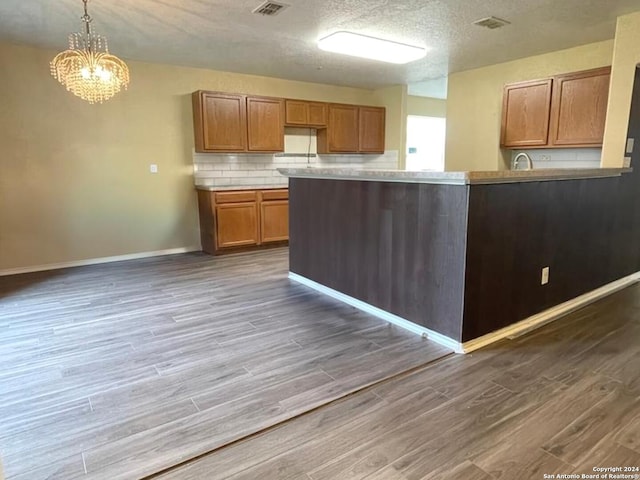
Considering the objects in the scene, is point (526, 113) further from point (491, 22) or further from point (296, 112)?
point (296, 112)

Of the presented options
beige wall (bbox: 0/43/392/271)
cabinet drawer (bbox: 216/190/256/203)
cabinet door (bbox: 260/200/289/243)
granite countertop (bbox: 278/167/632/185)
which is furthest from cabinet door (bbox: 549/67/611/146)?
beige wall (bbox: 0/43/392/271)

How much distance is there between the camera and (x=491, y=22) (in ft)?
11.9

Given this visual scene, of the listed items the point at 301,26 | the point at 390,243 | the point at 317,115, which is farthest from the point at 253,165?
the point at 390,243

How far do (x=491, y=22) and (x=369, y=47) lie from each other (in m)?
1.17

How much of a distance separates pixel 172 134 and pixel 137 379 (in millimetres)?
3852

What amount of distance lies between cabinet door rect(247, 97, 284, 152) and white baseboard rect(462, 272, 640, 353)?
4.07 m

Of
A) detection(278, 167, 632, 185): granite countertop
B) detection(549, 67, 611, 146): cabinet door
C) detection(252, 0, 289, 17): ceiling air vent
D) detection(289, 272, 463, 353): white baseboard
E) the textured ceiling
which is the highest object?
the textured ceiling

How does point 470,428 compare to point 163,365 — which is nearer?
point 470,428

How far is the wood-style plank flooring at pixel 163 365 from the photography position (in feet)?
5.74

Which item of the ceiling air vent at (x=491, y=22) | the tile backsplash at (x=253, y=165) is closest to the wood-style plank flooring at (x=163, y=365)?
the tile backsplash at (x=253, y=165)

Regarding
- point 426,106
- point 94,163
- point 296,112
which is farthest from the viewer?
point 426,106

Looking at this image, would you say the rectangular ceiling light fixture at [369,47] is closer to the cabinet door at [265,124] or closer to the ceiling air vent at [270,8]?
the ceiling air vent at [270,8]

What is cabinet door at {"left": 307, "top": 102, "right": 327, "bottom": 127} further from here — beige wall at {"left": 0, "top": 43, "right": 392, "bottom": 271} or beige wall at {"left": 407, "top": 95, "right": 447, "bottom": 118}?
beige wall at {"left": 407, "top": 95, "right": 447, "bottom": 118}

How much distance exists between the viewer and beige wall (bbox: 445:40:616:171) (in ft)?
15.0
